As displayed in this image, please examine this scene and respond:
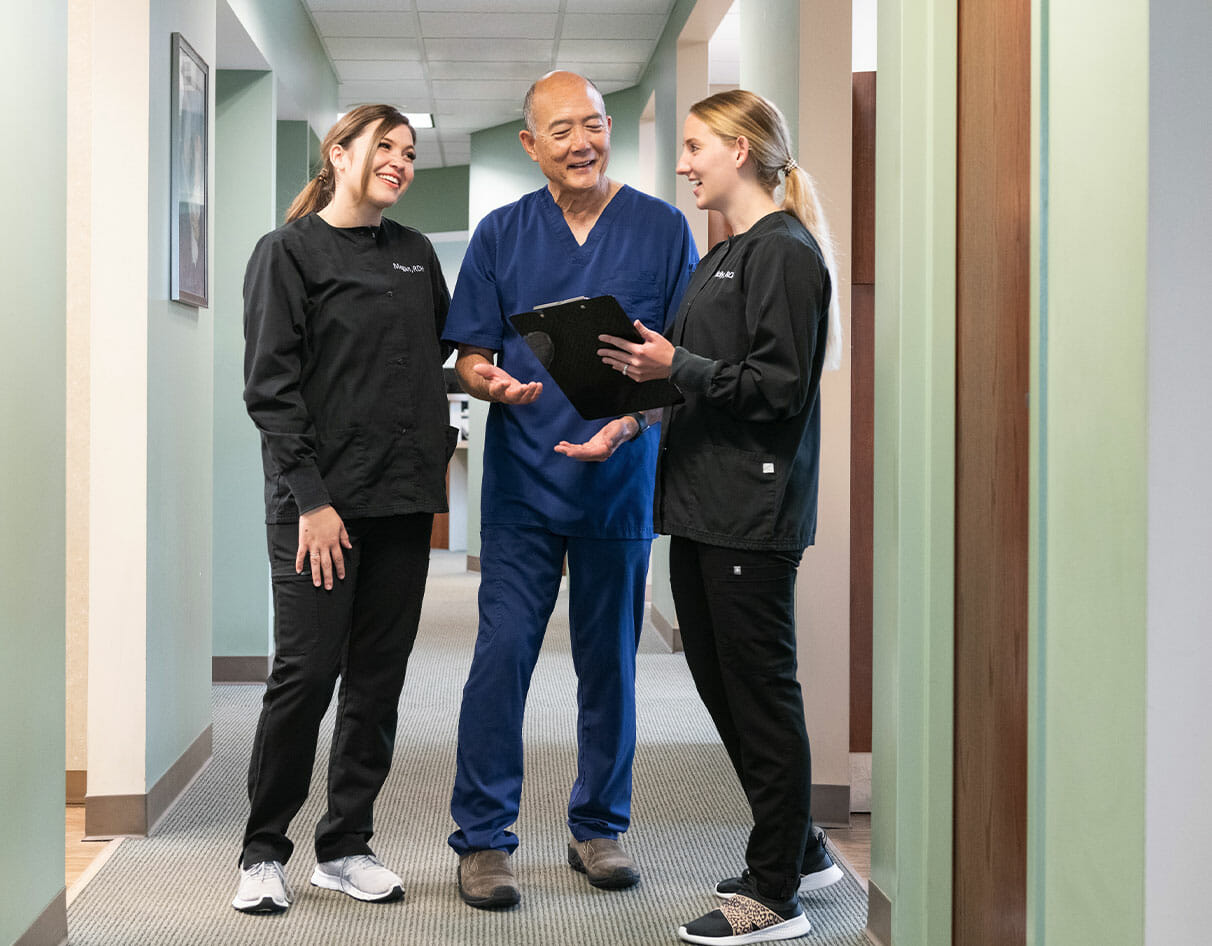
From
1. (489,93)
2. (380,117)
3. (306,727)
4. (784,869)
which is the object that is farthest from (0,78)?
(489,93)

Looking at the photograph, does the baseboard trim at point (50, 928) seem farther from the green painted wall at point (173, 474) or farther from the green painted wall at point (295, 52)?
the green painted wall at point (295, 52)

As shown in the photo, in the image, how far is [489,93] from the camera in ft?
24.1

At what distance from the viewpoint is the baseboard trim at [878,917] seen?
6.57 feet

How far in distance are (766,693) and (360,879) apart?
0.83 metres

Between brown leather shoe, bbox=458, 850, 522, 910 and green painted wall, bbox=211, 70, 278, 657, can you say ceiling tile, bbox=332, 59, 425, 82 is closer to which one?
green painted wall, bbox=211, 70, 278, 657

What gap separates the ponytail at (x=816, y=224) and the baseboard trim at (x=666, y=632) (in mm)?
3149

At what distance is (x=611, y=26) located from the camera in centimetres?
587

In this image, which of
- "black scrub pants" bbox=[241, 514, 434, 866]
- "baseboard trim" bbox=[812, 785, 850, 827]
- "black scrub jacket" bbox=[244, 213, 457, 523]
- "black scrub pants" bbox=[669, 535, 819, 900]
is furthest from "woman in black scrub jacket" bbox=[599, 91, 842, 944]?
"baseboard trim" bbox=[812, 785, 850, 827]

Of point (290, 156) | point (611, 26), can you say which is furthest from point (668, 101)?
point (290, 156)

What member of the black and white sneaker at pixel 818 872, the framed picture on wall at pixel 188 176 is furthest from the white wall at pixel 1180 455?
the framed picture on wall at pixel 188 176

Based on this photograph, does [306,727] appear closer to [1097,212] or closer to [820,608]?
[820,608]

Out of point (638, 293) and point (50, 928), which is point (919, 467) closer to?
point (638, 293)

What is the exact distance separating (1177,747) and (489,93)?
22.3 feet

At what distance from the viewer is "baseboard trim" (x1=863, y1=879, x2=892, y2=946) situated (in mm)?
2002
